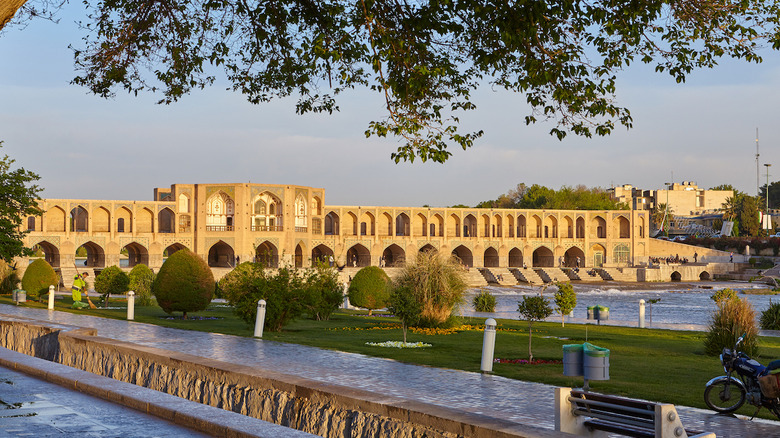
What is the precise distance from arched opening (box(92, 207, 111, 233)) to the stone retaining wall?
146 feet

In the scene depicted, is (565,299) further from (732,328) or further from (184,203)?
(184,203)

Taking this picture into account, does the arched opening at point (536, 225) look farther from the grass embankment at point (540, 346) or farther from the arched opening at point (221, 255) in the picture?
the grass embankment at point (540, 346)

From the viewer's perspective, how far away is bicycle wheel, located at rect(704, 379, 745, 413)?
21.6 ft

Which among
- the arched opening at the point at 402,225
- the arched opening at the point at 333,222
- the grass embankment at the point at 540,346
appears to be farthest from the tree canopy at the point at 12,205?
the arched opening at the point at 402,225

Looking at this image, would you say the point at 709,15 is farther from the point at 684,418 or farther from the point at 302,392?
the point at 302,392

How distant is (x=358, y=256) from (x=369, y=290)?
4126 centimetres

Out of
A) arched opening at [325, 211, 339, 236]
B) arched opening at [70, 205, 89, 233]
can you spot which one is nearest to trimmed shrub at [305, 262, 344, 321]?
arched opening at [70, 205, 89, 233]

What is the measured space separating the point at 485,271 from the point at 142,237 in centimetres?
2373

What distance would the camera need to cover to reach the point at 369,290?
20.3 meters

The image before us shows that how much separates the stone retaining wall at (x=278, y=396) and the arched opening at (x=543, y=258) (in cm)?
5765

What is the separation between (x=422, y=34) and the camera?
7.49 meters

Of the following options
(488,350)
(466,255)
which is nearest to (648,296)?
(466,255)

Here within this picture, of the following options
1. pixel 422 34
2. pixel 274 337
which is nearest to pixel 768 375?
pixel 422 34

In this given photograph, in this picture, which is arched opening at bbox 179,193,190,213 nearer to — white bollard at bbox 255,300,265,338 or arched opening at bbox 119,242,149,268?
arched opening at bbox 119,242,149,268
